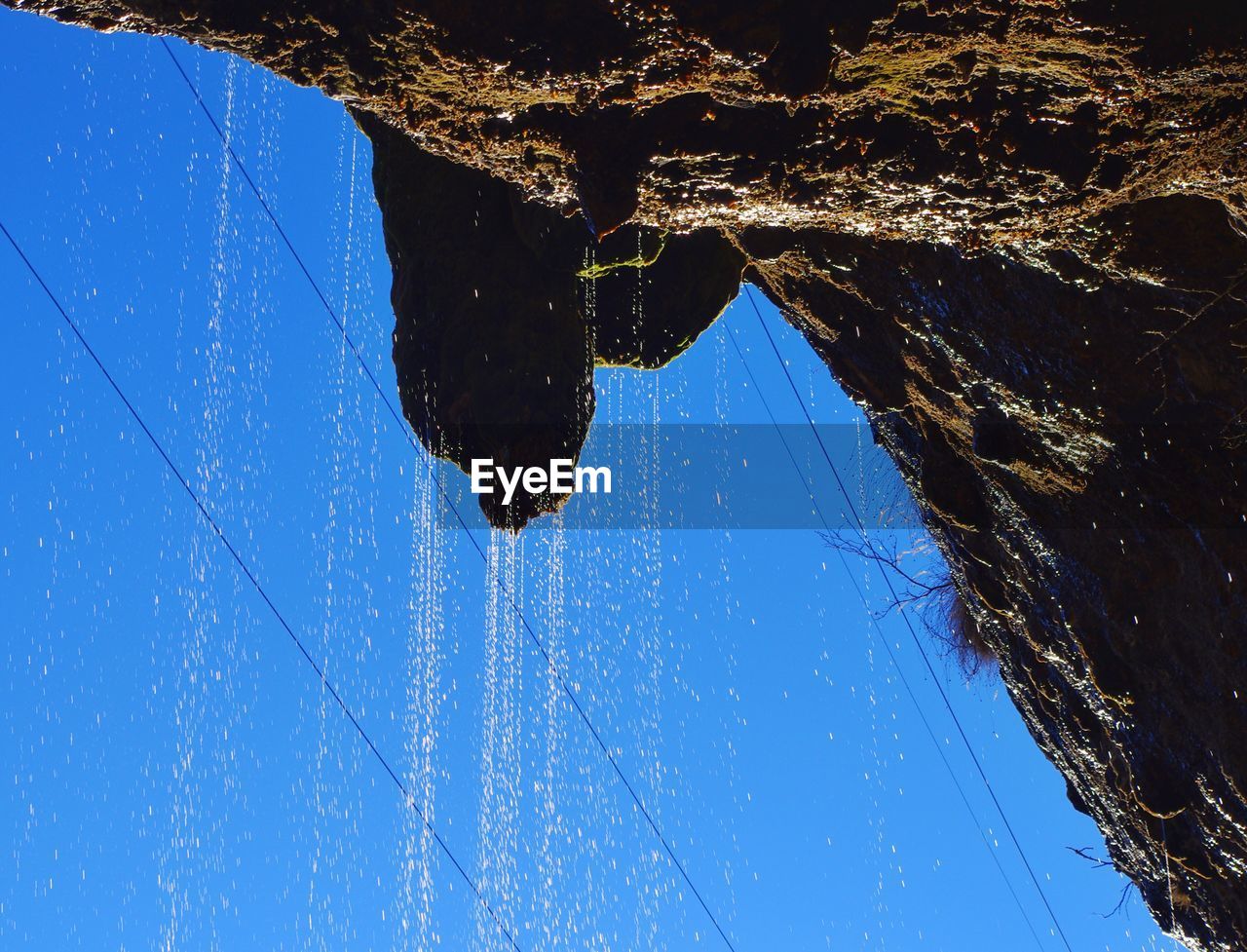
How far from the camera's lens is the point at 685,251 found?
5531 millimetres

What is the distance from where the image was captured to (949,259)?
3.54 metres

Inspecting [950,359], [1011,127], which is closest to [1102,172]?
[1011,127]

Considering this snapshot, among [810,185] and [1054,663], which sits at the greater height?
[810,185]

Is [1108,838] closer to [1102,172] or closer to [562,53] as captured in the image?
[1102,172]

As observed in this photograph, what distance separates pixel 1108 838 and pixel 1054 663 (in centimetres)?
145

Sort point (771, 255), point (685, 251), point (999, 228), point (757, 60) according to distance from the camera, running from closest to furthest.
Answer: point (757, 60), point (999, 228), point (771, 255), point (685, 251)

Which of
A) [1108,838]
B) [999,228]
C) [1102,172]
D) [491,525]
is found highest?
[1102,172]

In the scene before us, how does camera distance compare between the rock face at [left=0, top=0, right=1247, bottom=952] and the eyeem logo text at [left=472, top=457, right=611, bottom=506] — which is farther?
the eyeem logo text at [left=472, top=457, right=611, bottom=506]

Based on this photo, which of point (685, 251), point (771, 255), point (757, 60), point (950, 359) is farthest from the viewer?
point (685, 251)

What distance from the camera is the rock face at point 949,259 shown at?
194cm

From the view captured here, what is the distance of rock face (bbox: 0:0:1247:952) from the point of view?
6.36 feet

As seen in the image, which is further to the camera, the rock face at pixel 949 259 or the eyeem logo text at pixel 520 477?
the eyeem logo text at pixel 520 477

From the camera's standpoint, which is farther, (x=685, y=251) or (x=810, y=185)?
(x=685, y=251)

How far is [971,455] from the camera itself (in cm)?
460
